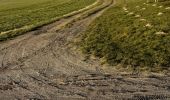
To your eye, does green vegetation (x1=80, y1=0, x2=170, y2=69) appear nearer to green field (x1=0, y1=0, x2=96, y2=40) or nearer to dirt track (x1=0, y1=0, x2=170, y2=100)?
dirt track (x1=0, y1=0, x2=170, y2=100)

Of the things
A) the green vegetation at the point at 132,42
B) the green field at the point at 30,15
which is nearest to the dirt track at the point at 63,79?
the green vegetation at the point at 132,42

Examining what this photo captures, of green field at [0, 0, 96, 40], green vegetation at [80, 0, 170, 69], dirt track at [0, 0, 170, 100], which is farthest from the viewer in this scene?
green field at [0, 0, 96, 40]

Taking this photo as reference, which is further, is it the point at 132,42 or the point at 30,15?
the point at 30,15

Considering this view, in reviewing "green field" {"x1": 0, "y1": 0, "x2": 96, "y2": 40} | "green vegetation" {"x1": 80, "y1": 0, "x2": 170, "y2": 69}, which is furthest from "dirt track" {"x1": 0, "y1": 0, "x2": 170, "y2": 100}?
"green field" {"x1": 0, "y1": 0, "x2": 96, "y2": 40}

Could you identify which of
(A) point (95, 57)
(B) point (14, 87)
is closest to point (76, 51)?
(A) point (95, 57)

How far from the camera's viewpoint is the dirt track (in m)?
15.7

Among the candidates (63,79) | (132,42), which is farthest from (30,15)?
(63,79)

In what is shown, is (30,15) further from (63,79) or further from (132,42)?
(63,79)

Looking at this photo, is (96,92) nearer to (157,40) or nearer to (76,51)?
(76,51)

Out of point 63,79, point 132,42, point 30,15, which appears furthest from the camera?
point 30,15

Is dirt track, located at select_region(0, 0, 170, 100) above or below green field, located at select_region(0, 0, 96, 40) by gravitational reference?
above

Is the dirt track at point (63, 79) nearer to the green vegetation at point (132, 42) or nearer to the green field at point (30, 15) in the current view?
the green vegetation at point (132, 42)

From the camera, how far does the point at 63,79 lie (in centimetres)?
1814

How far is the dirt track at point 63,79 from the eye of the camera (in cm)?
1568
